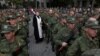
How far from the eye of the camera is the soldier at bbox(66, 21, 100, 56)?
613 cm

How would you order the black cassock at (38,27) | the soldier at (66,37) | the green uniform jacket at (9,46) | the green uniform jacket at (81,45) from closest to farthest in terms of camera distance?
1. the green uniform jacket at (81,45)
2. the green uniform jacket at (9,46)
3. the soldier at (66,37)
4. the black cassock at (38,27)

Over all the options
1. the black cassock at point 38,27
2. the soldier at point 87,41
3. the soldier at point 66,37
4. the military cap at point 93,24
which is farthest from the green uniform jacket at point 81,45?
the black cassock at point 38,27

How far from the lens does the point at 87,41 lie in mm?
6359

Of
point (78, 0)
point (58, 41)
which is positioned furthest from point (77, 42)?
point (78, 0)

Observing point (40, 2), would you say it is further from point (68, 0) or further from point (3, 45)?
point (3, 45)

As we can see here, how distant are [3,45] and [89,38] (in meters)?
1.37

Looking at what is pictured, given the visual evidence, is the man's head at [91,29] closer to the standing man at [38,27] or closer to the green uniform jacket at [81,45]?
the green uniform jacket at [81,45]

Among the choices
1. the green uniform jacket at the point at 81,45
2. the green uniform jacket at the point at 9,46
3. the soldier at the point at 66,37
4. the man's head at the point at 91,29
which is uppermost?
the man's head at the point at 91,29

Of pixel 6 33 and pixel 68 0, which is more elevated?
pixel 6 33

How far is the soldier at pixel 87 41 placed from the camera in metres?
6.13

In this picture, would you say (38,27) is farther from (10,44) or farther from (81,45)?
(81,45)

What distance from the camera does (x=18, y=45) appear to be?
7.20 m

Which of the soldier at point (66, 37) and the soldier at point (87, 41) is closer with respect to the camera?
the soldier at point (87, 41)

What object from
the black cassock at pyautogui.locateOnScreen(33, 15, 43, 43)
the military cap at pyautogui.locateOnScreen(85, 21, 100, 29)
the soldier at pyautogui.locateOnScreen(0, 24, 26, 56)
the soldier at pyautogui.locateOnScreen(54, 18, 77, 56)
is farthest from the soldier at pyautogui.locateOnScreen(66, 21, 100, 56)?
the black cassock at pyautogui.locateOnScreen(33, 15, 43, 43)
